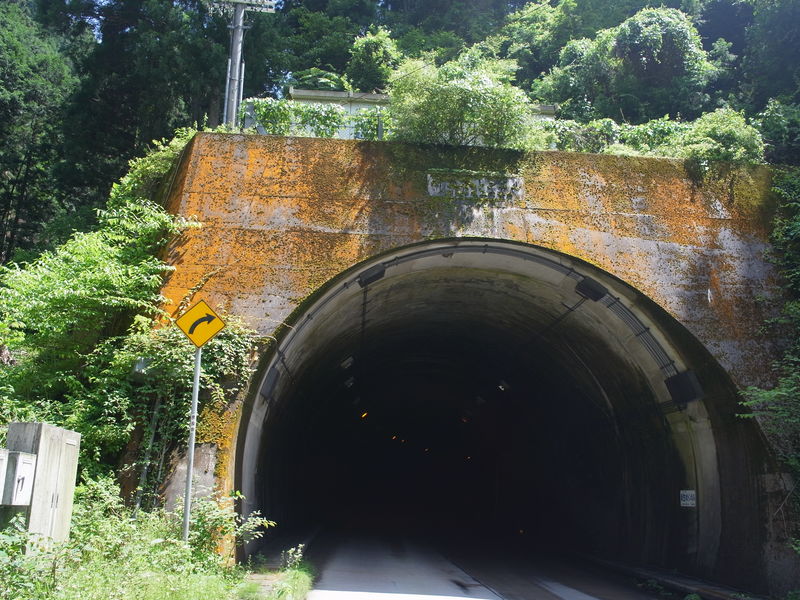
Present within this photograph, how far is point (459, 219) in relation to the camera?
10219mm

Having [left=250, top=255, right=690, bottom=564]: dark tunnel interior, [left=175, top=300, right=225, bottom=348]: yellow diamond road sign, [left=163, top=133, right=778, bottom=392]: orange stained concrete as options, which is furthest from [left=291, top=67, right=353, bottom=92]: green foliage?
[left=175, top=300, right=225, bottom=348]: yellow diamond road sign

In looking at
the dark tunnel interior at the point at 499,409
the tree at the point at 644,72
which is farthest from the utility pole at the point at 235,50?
the tree at the point at 644,72

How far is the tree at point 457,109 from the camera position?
35.1 feet

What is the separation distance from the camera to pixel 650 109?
29.3 m

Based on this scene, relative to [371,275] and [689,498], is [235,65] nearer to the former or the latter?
[371,275]

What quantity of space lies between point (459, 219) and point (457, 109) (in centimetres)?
181

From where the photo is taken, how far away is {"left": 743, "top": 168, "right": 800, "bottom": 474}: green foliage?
29.9ft

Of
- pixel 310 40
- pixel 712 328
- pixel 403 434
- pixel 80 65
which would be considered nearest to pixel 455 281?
pixel 712 328

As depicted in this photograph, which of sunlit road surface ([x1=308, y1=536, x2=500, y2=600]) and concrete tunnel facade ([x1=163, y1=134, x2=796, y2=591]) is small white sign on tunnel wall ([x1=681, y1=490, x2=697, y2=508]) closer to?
concrete tunnel facade ([x1=163, y1=134, x2=796, y2=591])

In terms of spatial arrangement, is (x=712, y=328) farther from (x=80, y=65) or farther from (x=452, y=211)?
(x=80, y=65)

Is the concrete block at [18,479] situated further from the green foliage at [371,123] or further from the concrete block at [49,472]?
the green foliage at [371,123]

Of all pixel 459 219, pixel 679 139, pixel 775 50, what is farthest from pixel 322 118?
pixel 775 50

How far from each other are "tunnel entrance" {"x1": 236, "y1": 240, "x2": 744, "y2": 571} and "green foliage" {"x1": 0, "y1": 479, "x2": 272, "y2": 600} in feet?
5.34

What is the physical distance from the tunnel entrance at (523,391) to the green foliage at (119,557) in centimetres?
163
